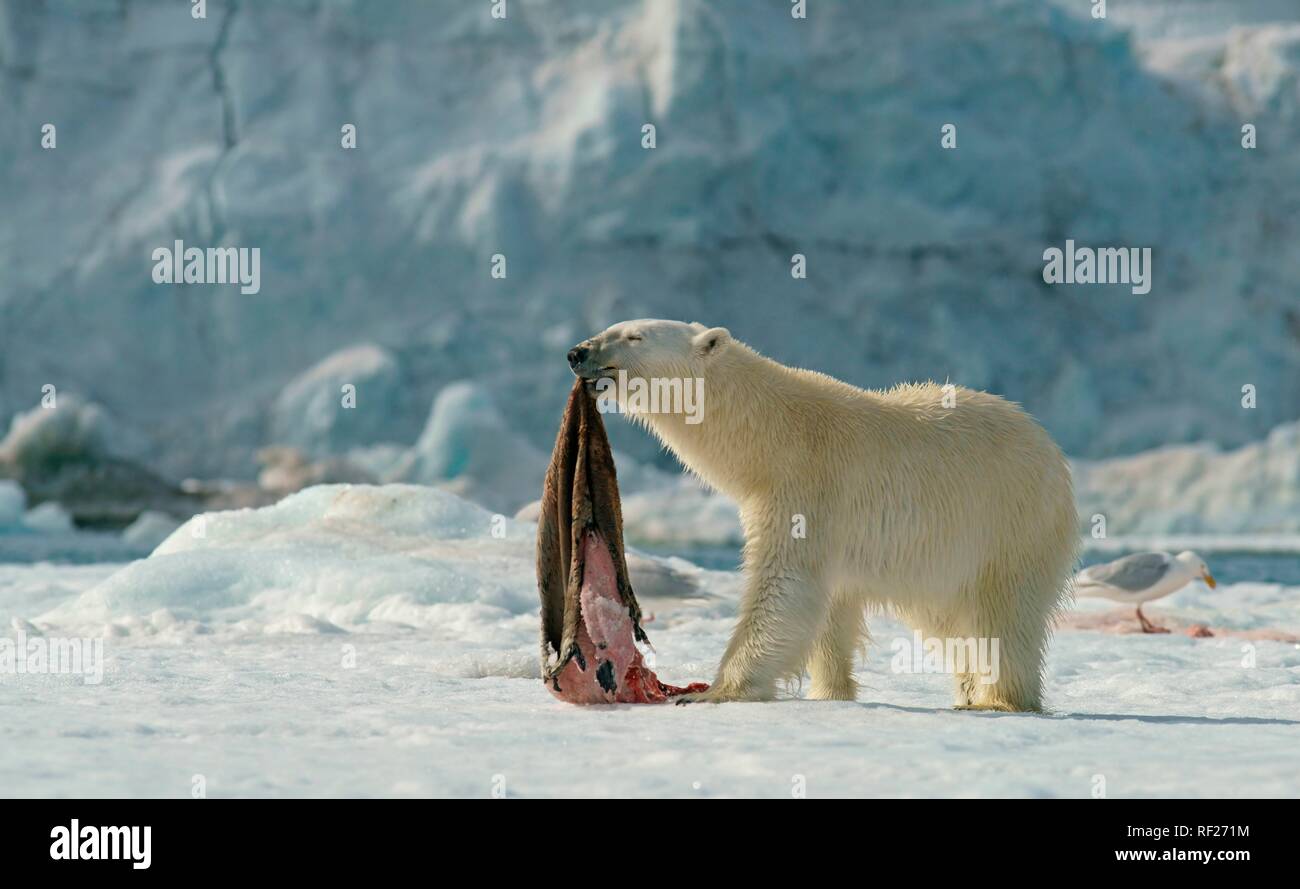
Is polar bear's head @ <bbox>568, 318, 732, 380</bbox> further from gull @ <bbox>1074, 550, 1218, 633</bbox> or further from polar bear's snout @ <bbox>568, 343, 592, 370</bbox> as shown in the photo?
gull @ <bbox>1074, 550, 1218, 633</bbox>

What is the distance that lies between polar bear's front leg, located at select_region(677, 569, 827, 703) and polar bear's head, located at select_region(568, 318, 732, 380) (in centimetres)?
78

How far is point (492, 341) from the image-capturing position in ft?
84.2

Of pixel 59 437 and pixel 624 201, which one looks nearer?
pixel 59 437

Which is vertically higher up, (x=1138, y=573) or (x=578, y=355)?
(x=578, y=355)

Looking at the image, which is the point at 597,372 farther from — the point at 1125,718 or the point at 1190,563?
the point at 1190,563

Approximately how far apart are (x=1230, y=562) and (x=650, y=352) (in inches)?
741

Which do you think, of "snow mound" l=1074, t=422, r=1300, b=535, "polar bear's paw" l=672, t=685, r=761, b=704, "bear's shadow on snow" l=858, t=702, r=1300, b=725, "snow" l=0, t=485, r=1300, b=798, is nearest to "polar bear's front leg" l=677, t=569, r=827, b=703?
"polar bear's paw" l=672, t=685, r=761, b=704

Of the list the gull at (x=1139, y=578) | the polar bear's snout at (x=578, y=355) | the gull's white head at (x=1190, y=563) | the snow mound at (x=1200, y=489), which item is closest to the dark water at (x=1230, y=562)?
the snow mound at (x=1200, y=489)

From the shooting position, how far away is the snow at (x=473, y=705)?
3281 millimetres

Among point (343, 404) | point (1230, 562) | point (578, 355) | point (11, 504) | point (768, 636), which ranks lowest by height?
point (1230, 562)

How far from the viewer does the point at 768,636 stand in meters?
4.60

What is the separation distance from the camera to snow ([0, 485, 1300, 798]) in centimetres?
328

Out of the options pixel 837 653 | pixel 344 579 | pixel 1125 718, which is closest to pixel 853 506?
pixel 837 653

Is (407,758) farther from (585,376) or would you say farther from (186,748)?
(585,376)
